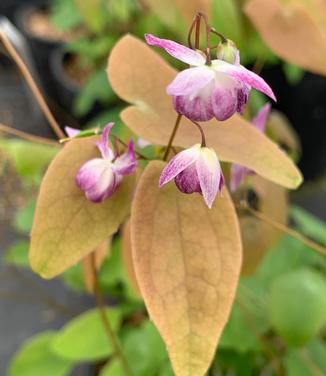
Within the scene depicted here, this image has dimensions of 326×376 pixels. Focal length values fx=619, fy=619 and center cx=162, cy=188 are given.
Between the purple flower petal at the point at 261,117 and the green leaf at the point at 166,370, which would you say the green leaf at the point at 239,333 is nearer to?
the green leaf at the point at 166,370

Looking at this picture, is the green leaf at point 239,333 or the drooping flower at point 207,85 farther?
the green leaf at point 239,333

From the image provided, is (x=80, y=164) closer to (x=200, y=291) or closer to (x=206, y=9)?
(x=200, y=291)

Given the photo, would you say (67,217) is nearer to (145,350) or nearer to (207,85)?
(207,85)

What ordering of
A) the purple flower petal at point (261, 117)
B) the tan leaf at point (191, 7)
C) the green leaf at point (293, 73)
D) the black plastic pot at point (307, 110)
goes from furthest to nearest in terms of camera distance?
the black plastic pot at point (307, 110)
the green leaf at point (293, 73)
the tan leaf at point (191, 7)
the purple flower petal at point (261, 117)

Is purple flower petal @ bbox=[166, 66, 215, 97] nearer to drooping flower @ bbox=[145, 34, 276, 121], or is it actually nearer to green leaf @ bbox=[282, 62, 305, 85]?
drooping flower @ bbox=[145, 34, 276, 121]

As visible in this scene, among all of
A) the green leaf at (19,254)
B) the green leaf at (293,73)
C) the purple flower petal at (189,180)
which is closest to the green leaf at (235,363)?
the green leaf at (19,254)

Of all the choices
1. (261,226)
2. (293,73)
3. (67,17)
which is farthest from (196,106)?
(67,17)

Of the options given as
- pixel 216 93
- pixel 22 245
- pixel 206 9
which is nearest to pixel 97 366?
pixel 22 245
